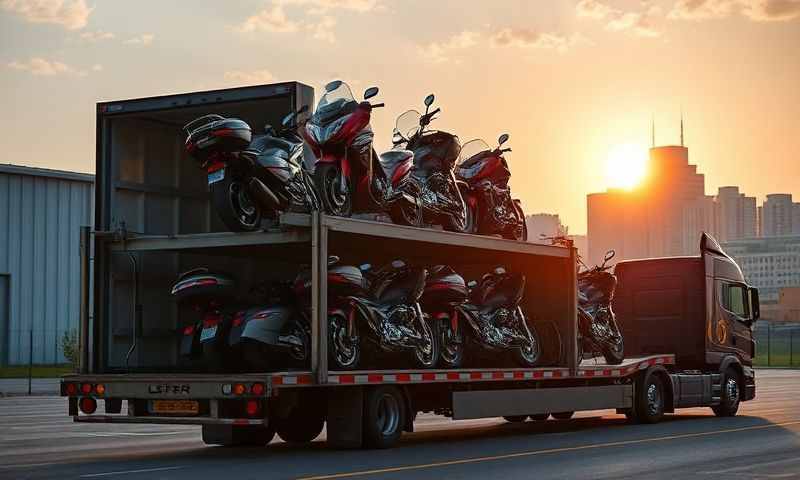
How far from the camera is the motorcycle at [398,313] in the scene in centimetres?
1570

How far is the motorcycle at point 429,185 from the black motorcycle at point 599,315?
3.46m

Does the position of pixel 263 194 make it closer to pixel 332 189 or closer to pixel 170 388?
pixel 332 189

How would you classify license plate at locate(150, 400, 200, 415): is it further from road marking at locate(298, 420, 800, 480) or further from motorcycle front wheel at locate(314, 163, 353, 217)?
motorcycle front wheel at locate(314, 163, 353, 217)

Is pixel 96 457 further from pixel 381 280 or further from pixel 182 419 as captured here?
pixel 381 280

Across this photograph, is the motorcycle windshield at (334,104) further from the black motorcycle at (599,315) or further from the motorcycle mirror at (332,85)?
the black motorcycle at (599,315)

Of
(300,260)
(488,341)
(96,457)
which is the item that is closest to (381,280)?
(300,260)

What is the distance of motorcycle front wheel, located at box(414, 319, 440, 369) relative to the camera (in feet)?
53.9

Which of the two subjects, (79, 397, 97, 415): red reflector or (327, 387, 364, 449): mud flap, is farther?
(327, 387, 364, 449): mud flap

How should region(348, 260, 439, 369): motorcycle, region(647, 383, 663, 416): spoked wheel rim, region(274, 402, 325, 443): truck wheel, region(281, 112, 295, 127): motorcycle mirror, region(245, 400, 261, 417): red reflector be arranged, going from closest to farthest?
region(245, 400, 261, 417): red reflector, region(281, 112, 295, 127): motorcycle mirror, region(348, 260, 439, 369): motorcycle, region(274, 402, 325, 443): truck wheel, region(647, 383, 663, 416): spoked wheel rim

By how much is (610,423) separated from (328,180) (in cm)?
772

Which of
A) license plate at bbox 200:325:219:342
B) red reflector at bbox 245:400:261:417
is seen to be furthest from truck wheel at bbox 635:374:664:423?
red reflector at bbox 245:400:261:417

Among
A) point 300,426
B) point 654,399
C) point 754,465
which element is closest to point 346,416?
point 300,426

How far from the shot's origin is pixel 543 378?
59.9ft

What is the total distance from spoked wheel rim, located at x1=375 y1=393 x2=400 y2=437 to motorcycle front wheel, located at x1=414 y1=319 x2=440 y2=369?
0.97 m
